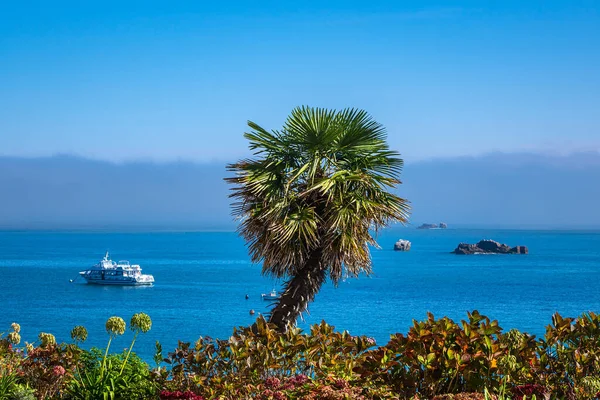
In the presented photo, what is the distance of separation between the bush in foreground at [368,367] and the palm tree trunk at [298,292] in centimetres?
424

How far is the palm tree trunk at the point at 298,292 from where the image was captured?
12.4 m

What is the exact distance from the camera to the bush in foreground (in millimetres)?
6502

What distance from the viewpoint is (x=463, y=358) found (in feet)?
21.4

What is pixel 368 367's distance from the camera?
22.5ft

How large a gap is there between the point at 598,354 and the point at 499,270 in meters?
119

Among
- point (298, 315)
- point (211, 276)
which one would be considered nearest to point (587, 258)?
point (211, 276)

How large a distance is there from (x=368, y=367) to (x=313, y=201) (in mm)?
6166

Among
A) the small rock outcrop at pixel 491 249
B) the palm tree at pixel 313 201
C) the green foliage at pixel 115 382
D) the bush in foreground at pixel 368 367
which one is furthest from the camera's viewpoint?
the small rock outcrop at pixel 491 249

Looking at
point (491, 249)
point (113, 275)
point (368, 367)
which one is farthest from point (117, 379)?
point (491, 249)

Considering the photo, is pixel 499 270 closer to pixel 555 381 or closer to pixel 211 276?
pixel 211 276

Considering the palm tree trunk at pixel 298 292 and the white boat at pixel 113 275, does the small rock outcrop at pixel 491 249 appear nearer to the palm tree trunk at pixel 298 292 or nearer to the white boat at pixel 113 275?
the white boat at pixel 113 275

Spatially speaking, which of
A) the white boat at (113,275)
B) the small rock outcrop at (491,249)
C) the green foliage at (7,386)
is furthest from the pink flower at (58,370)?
the small rock outcrop at (491,249)

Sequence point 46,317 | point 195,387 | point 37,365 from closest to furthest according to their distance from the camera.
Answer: point 195,387
point 37,365
point 46,317

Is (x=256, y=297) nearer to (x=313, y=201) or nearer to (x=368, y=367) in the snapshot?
(x=313, y=201)
